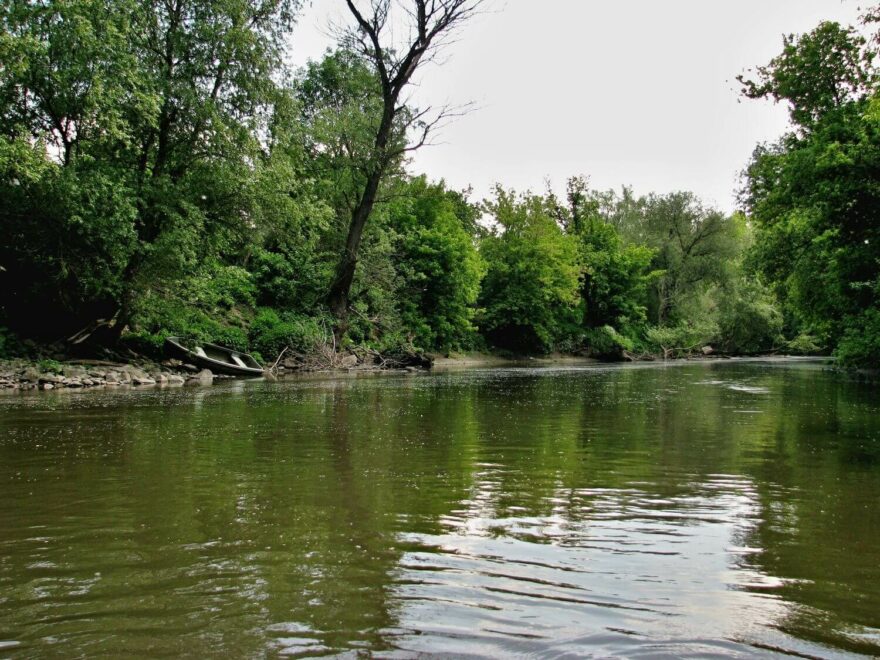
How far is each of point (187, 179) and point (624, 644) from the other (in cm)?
2395

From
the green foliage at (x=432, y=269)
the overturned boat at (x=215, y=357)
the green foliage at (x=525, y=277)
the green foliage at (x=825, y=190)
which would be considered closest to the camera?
the green foliage at (x=825, y=190)

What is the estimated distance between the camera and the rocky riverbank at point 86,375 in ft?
60.0

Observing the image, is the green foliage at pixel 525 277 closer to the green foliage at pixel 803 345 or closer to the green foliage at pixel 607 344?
the green foliage at pixel 607 344

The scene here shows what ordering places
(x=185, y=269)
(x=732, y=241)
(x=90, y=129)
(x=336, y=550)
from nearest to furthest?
(x=336, y=550) < (x=90, y=129) < (x=185, y=269) < (x=732, y=241)

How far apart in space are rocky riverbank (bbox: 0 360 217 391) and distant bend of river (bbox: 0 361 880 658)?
30.9 feet

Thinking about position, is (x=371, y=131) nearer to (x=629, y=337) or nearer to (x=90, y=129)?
(x=90, y=129)

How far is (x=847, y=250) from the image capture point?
1814cm

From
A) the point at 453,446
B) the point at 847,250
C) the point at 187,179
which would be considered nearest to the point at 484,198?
the point at 187,179

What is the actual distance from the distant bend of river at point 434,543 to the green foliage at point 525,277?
42164 millimetres

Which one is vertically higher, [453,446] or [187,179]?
[187,179]

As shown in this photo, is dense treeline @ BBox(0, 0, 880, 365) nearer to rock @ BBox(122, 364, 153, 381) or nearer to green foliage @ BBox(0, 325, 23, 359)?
green foliage @ BBox(0, 325, 23, 359)

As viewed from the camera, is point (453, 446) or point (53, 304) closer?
point (453, 446)

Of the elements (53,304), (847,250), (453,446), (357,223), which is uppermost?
(357,223)

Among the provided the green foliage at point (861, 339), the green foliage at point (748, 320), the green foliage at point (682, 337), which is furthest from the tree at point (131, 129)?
the green foliage at point (748, 320)
